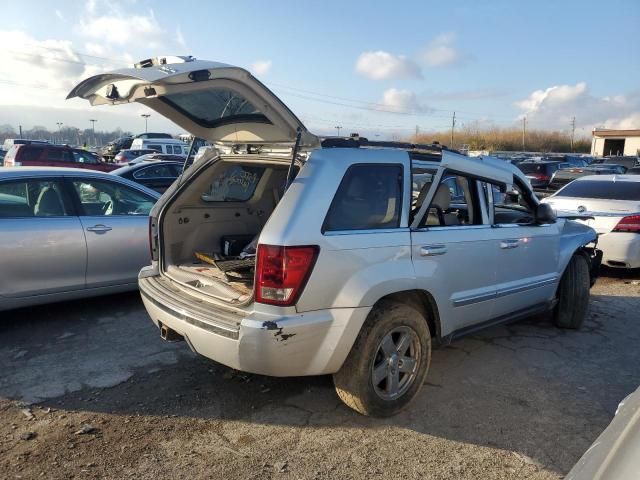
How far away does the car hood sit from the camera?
3014 millimetres

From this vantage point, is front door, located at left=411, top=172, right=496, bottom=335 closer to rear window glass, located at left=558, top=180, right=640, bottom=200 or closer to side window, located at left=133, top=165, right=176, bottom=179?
rear window glass, located at left=558, top=180, right=640, bottom=200

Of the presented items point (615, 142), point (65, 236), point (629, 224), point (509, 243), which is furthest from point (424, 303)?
point (615, 142)

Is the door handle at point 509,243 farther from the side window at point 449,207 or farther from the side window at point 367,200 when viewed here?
the side window at point 367,200

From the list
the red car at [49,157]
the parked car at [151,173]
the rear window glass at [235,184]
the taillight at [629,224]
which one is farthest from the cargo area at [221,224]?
the red car at [49,157]

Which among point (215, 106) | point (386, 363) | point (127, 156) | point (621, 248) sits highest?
point (215, 106)

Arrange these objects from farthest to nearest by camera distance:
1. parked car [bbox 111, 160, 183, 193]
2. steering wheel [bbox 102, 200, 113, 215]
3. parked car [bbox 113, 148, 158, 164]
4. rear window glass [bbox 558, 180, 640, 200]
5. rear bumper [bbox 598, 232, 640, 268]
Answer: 1. parked car [bbox 113, 148, 158, 164]
2. parked car [bbox 111, 160, 183, 193]
3. rear window glass [bbox 558, 180, 640, 200]
4. rear bumper [bbox 598, 232, 640, 268]
5. steering wheel [bbox 102, 200, 113, 215]

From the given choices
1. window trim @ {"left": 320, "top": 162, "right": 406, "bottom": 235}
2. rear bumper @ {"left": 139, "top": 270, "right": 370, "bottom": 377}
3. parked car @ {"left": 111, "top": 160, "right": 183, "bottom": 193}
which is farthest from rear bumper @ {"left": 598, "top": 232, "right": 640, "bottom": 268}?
parked car @ {"left": 111, "top": 160, "right": 183, "bottom": 193}

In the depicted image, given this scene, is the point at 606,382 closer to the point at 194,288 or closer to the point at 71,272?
the point at 194,288

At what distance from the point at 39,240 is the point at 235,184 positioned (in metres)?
1.88

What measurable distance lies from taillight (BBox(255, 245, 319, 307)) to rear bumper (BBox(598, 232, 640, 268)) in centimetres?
597

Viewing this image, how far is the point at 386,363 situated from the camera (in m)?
3.48

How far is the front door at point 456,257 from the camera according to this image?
358 cm

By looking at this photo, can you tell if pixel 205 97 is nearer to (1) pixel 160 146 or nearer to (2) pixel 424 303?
(2) pixel 424 303

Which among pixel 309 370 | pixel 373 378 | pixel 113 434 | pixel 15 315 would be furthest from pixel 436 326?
pixel 15 315
